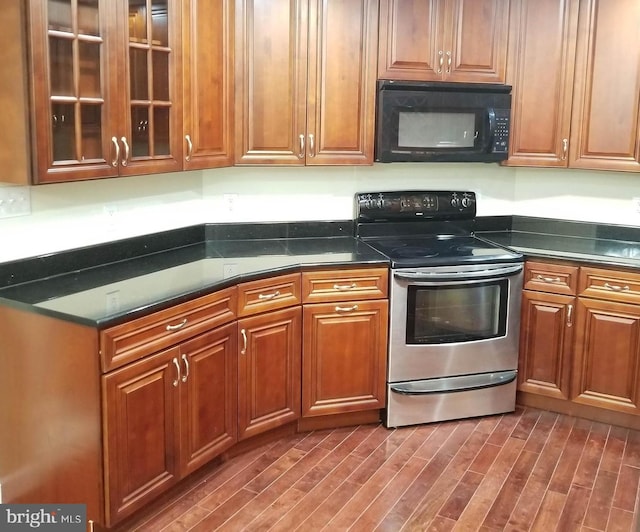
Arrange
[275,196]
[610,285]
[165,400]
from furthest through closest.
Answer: [275,196] → [610,285] → [165,400]

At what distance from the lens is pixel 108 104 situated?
105 inches

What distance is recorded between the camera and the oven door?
348cm

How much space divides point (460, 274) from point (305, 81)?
119 centimetres

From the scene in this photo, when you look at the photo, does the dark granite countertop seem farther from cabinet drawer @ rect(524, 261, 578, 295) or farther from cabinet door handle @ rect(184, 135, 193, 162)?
cabinet drawer @ rect(524, 261, 578, 295)

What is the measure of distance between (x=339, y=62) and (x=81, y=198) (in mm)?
1391

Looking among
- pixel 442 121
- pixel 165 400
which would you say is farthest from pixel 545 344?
pixel 165 400

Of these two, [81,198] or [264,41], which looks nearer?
[81,198]

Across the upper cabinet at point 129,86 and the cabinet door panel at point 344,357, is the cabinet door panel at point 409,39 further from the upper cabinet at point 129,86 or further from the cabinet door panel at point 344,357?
the cabinet door panel at point 344,357

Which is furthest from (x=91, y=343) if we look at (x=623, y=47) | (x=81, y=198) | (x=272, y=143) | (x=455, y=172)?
(x=623, y=47)

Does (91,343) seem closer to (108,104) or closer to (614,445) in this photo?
(108,104)

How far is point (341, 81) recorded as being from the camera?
3.53 meters

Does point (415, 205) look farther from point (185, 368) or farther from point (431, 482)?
point (185, 368)

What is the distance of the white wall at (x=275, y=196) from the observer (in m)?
2.95

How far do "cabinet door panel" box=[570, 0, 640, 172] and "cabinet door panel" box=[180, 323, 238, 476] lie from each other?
208 cm
